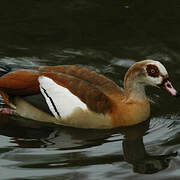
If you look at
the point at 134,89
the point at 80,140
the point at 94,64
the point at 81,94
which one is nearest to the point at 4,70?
the point at 81,94

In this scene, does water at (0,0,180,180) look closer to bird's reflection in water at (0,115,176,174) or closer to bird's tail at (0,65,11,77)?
bird's reflection in water at (0,115,176,174)

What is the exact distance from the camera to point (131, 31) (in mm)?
11977

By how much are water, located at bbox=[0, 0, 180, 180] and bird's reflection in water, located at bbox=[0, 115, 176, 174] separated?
1 centimetres

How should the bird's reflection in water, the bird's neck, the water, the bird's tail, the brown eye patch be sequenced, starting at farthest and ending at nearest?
the bird's tail < the bird's neck < the brown eye patch < the bird's reflection in water < the water

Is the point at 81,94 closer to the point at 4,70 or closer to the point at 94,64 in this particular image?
the point at 4,70

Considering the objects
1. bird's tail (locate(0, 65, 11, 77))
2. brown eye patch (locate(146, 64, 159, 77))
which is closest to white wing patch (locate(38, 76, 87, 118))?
bird's tail (locate(0, 65, 11, 77))

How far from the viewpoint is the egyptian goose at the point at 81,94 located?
27.2 feet

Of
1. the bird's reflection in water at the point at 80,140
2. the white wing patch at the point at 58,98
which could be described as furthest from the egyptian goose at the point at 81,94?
the bird's reflection in water at the point at 80,140

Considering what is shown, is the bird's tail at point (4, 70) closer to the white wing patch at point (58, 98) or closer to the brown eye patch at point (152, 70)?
the white wing patch at point (58, 98)

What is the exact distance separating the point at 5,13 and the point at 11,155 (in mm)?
5848

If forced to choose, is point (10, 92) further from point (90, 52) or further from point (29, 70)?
point (90, 52)

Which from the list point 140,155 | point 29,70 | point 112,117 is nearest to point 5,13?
point 29,70

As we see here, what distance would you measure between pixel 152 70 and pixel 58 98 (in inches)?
58.5

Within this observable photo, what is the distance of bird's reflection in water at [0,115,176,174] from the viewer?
7160 millimetres
